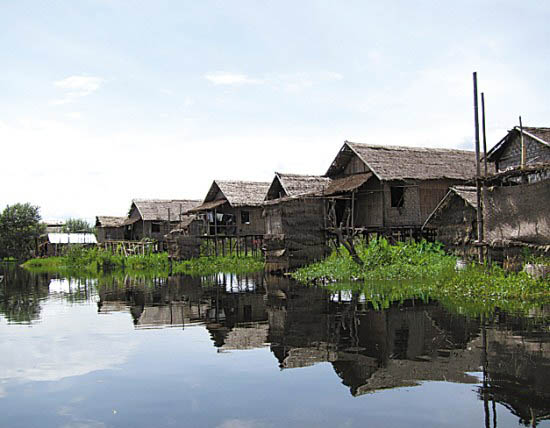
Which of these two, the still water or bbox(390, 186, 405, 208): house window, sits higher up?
bbox(390, 186, 405, 208): house window

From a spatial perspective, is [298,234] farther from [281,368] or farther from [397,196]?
[281,368]

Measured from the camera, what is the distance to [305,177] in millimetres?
27500

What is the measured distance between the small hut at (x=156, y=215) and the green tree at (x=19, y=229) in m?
15.8

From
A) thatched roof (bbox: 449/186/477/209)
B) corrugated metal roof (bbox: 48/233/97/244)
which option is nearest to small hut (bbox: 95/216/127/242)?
corrugated metal roof (bbox: 48/233/97/244)

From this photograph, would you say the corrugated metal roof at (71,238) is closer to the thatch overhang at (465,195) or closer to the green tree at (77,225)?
the green tree at (77,225)

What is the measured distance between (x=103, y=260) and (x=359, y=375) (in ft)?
92.0

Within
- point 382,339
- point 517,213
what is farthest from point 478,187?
point 382,339

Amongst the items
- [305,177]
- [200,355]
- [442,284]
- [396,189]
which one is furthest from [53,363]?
[305,177]

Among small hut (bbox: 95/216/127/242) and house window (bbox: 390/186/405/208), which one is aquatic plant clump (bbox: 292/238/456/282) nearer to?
house window (bbox: 390/186/405/208)

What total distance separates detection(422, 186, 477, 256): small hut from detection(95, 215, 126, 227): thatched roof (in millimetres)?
32807

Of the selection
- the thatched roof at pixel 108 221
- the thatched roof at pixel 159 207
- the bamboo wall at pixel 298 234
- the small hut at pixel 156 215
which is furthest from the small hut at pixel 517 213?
the thatched roof at pixel 108 221

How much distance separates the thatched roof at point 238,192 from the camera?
32.3 m

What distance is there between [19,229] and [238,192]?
3023 cm

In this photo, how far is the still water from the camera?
5.41 meters
